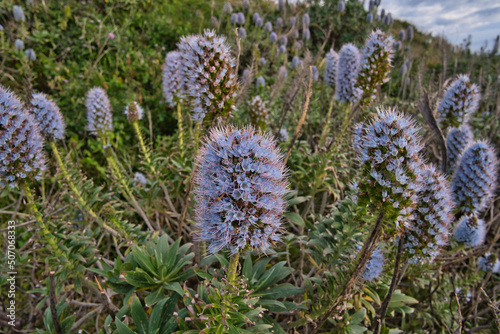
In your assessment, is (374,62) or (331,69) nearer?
(374,62)

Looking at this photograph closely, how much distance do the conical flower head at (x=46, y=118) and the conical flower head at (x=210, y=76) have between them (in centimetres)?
137

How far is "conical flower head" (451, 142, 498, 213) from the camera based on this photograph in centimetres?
262

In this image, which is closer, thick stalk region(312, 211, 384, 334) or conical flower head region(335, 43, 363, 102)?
thick stalk region(312, 211, 384, 334)

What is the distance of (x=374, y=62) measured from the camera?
10.6 ft

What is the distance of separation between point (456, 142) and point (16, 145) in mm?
4061

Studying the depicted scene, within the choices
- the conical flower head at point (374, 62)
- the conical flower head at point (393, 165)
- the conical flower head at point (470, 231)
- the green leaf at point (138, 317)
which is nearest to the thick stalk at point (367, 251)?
the conical flower head at point (393, 165)

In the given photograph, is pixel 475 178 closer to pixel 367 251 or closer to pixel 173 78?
pixel 367 251

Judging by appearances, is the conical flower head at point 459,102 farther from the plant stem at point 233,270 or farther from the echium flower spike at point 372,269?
the plant stem at point 233,270

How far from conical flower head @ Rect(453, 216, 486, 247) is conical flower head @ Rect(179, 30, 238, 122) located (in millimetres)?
2358

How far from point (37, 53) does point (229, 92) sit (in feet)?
16.6

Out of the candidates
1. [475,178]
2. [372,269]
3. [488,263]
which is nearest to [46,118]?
[372,269]

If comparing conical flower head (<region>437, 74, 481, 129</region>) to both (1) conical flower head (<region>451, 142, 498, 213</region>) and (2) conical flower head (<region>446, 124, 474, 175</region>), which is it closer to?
(2) conical flower head (<region>446, 124, 474, 175</region>)

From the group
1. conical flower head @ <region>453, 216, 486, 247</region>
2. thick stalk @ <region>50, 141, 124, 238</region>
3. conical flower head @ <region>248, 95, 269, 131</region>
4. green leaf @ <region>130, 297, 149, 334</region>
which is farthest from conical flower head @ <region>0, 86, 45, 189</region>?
conical flower head @ <region>453, 216, 486, 247</region>

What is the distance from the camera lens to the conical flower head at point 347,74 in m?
3.75
